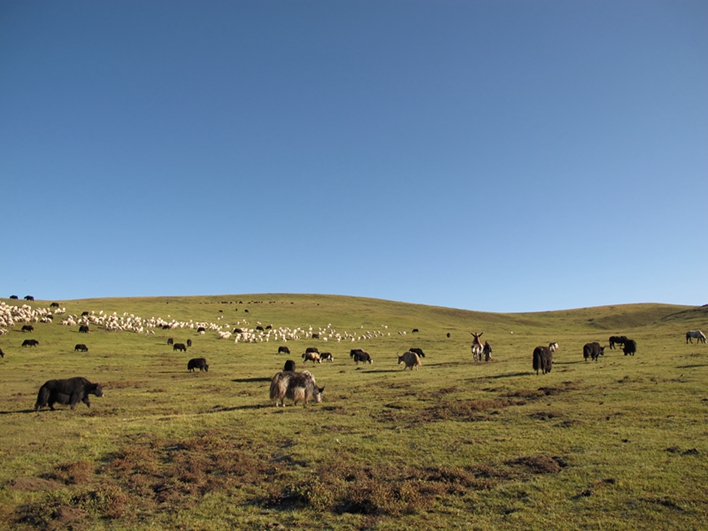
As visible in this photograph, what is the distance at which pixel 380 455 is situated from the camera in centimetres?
1226

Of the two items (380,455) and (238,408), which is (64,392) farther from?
(380,455)

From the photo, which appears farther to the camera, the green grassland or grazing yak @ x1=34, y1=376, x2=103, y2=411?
grazing yak @ x1=34, y1=376, x2=103, y2=411

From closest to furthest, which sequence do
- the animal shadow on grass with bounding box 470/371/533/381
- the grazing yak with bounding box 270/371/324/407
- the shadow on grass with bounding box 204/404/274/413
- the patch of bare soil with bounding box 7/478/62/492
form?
1. the patch of bare soil with bounding box 7/478/62/492
2. the shadow on grass with bounding box 204/404/274/413
3. the grazing yak with bounding box 270/371/324/407
4. the animal shadow on grass with bounding box 470/371/533/381

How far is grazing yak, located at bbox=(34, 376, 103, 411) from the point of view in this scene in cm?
1975

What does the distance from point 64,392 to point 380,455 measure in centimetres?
1566

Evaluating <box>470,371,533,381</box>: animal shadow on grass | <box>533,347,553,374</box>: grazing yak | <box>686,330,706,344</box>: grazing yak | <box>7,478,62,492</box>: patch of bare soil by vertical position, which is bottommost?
<box>7,478,62,492</box>: patch of bare soil

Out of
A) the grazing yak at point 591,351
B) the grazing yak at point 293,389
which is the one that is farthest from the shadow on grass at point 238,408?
the grazing yak at point 591,351

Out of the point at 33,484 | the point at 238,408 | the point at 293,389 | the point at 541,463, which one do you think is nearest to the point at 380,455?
the point at 541,463

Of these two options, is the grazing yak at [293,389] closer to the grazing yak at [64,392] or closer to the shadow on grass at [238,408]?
the shadow on grass at [238,408]

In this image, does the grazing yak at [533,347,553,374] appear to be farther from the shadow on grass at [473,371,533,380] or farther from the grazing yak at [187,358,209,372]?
the grazing yak at [187,358,209,372]

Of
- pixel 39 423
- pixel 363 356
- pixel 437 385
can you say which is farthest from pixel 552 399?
pixel 363 356

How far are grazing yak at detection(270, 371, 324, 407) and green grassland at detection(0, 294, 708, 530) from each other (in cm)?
72

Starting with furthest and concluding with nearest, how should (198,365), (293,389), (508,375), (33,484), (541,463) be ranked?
1. (198,365)
2. (508,375)
3. (293,389)
4. (541,463)
5. (33,484)

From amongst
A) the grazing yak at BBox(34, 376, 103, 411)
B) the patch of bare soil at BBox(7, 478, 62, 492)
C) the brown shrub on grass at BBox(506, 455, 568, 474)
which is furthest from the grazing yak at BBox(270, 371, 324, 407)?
the brown shrub on grass at BBox(506, 455, 568, 474)
